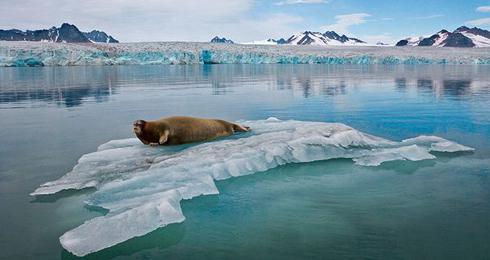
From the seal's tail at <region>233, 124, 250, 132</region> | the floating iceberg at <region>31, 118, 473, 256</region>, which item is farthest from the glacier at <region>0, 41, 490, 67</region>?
the floating iceberg at <region>31, 118, 473, 256</region>

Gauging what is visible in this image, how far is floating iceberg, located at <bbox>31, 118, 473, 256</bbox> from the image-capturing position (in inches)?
126

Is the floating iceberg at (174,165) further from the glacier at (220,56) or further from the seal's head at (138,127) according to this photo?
the glacier at (220,56)

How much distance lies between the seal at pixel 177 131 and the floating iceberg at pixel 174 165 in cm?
22

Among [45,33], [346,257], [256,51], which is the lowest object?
[346,257]

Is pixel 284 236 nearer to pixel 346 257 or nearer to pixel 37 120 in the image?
pixel 346 257

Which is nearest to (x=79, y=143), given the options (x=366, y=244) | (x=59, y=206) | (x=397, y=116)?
(x=59, y=206)

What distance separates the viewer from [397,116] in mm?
9234

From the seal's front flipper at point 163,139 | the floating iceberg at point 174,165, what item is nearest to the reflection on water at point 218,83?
the seal's front flipper at point 163,139

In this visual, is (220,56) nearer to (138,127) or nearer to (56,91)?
(56,91)

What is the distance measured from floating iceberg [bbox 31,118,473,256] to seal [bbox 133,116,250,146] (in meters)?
0.22

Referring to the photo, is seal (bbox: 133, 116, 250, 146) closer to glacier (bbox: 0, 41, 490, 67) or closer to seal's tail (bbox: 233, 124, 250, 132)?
seal's tail (bbox: 233, 124, 250, 132)

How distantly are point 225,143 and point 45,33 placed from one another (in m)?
220

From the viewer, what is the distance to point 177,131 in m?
6.48

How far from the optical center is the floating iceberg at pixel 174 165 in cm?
320
